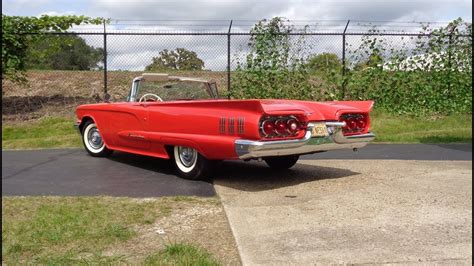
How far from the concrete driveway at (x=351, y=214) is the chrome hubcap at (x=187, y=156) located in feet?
1.25

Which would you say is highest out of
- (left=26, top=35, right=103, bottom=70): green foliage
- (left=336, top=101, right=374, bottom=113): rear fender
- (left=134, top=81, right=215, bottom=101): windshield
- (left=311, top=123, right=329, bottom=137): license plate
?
(left=26, top=35, right=103, bottom=70): green foliage

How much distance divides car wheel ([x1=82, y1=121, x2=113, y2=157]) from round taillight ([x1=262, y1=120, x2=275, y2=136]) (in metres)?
3.39

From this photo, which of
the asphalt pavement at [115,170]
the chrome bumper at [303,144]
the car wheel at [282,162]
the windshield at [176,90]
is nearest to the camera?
the chrome bumper at [303,144]

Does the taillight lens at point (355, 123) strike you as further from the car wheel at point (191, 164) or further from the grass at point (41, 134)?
the grass at point (41, 134)

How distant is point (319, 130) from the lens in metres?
5.29

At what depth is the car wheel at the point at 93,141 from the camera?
25.1 ft

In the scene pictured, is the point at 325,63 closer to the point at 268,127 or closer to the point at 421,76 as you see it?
the point at 421,76

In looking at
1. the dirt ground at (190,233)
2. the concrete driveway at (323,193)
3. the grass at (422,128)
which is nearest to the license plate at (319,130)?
the concrete driveway at (323,193)

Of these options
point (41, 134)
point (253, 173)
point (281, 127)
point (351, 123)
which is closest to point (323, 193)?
point (281, 127)

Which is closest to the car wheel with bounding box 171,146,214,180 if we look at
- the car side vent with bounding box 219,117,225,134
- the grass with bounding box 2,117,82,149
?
the car side vent with bounding box 219,117,225,134

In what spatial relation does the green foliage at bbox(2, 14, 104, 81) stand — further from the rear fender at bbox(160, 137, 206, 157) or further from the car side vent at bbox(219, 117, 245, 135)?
the car side vent at bbox(219, 117, 245, 135)

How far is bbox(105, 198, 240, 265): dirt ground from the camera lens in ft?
11.3

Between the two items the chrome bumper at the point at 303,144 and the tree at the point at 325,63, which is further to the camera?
the tree at the point at 325,63

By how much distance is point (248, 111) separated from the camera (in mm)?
4953
